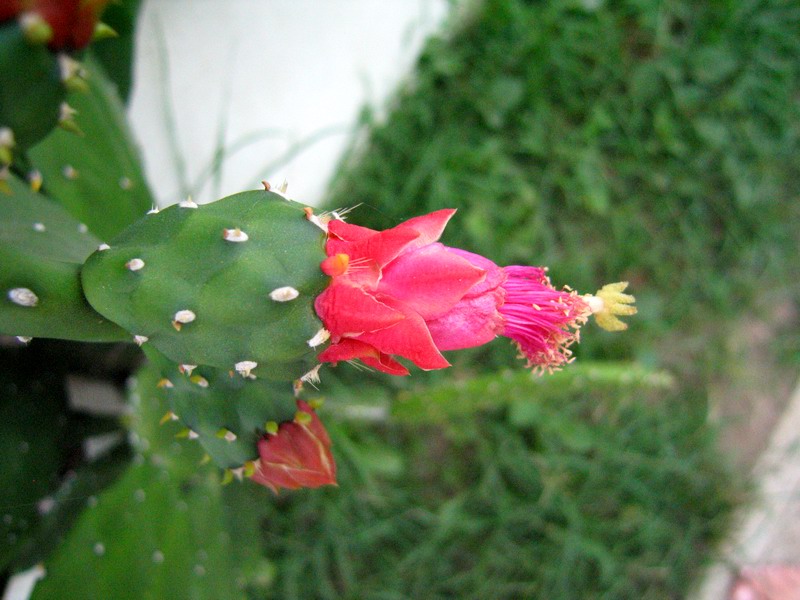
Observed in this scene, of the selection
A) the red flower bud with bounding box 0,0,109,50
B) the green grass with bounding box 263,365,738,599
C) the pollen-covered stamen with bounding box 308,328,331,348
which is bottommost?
the green grass with bounding box 263,365,738,599

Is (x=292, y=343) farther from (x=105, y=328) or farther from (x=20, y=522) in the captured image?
(x=20, y=522)

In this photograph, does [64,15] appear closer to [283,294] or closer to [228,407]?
[283,294]

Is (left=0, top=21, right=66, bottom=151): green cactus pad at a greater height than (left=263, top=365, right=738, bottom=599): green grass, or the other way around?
(left=0, top=21, right=66, bottom=151): green cactus pad

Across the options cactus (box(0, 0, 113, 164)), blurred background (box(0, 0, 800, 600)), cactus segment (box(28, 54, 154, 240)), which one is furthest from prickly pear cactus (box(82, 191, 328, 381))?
blurred background (box(0, 0, 800, 600))

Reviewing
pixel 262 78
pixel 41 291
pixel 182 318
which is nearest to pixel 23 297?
pixel 41 291

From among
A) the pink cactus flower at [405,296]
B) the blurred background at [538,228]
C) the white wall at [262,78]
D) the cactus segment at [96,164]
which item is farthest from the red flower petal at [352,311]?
the white wall at [262,78]

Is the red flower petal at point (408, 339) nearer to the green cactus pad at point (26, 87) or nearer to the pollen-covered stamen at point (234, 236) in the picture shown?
the pollen-covered stamen at point (234, 236)

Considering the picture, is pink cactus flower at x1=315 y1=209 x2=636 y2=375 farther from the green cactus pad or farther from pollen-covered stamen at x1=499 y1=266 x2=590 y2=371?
the green cactus pad
